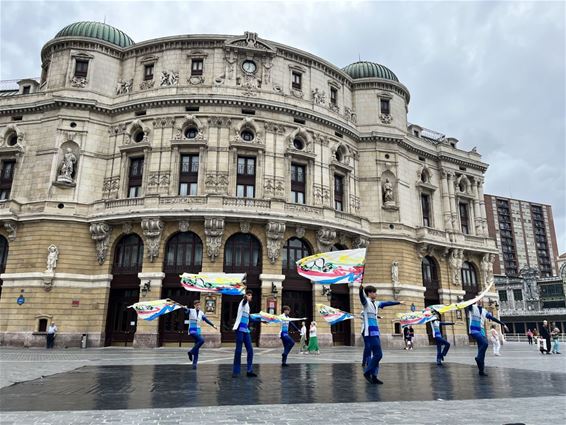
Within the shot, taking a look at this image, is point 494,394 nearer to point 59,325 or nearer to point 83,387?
point 83,387

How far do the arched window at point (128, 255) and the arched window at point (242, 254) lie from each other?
730 cm

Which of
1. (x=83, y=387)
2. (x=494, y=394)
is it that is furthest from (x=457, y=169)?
(x=83, y=387)

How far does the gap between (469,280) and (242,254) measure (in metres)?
28.1

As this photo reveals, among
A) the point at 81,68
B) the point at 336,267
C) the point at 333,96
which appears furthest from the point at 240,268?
the point at 81,68

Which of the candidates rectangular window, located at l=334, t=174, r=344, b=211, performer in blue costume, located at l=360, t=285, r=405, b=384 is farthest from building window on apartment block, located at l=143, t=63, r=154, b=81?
performer in blue costume, located at l=360, t=285, r=405, b=384

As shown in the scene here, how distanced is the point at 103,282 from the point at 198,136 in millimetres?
14536

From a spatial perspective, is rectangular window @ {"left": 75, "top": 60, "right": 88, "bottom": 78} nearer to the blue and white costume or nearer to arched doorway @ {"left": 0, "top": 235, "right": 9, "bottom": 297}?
arched doorway @ {"left": 0, "top": 235, "right": 9, "bottom": 297}

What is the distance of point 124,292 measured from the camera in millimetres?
33656

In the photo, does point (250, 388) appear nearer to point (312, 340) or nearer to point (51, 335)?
point (312, 340)

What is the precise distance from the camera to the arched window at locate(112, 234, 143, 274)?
1316 inches

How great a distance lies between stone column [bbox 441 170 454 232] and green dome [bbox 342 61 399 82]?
42.6 feet

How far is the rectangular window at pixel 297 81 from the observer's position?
132ft

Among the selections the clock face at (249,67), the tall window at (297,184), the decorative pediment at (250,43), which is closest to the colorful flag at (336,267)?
the tall window at (297,184)

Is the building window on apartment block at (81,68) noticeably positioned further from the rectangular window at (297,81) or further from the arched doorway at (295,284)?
the arched doorway at (295,284)
